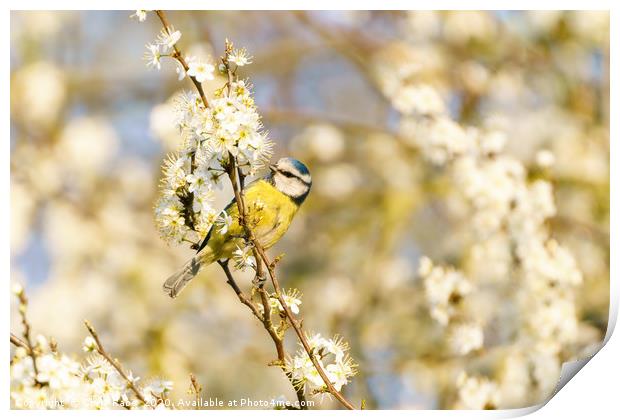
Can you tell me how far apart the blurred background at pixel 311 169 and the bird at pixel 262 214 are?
0.06 m

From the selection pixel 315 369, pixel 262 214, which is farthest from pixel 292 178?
pixel 315 369

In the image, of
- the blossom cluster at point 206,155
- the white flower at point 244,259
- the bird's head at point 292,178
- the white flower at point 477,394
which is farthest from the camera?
the white flower at point 477,394

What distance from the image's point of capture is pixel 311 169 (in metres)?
1.36

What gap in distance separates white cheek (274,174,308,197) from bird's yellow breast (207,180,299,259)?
0.01 m

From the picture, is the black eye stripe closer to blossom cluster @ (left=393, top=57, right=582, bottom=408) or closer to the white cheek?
the white cheek

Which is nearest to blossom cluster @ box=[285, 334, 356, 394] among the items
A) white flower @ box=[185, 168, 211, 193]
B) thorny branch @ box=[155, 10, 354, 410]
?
thorny branch @ box=[155, 10, 354, 410]

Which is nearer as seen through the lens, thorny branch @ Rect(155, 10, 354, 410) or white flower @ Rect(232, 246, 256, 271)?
thorny branch @ Rect(155, 10, 354, 410)

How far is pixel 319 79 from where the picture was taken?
133cm

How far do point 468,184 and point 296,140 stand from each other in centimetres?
32

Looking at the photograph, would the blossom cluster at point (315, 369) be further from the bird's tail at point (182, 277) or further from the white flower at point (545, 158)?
the white flower at point (545, 158)

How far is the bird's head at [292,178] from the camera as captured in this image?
3.85 feet

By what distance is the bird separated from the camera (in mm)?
1036

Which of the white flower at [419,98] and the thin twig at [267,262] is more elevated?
the white flower at [419,98]

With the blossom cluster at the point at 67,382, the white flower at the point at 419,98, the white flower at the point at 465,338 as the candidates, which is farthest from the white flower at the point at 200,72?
the white flower at the point at 465,338
